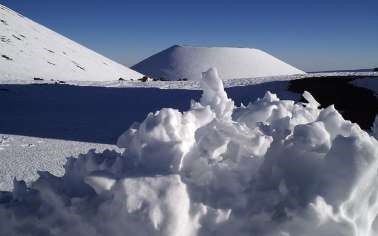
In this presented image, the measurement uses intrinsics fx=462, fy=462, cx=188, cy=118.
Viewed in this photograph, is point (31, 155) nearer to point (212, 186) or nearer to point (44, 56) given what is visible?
point (212, 186)

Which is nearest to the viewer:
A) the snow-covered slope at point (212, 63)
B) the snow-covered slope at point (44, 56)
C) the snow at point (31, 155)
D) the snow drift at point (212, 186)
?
the snow drift at point (212, 186)

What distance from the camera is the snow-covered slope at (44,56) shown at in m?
24.2

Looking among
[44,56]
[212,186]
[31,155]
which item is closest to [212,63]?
[44,56]

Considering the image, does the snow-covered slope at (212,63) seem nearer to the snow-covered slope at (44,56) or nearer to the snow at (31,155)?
the snow-covered slope at (44,56)

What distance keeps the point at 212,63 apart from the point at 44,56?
2155 centimetres

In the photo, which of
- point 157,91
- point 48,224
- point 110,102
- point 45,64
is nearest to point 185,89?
point 157,91

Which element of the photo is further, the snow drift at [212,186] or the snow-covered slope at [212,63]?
the snow-covered slope at [212,63]

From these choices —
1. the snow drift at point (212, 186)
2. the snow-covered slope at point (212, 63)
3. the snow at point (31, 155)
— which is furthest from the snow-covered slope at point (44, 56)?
the snow drift at point (212, 186)

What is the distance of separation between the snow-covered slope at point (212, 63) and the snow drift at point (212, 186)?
3917 centimetres

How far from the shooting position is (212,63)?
47156mm

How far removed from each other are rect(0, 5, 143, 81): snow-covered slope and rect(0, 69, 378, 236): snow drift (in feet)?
61.3

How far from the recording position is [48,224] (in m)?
2.78

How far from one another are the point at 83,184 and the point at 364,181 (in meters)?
1.65

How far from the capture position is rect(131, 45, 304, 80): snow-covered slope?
4431cm
